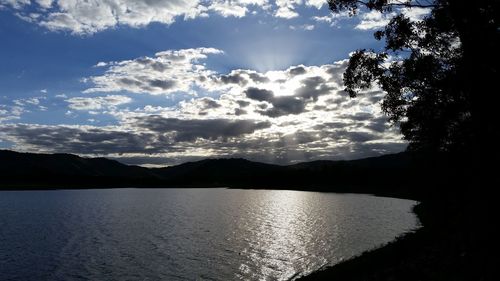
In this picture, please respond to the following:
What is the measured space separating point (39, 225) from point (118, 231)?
2326 cm

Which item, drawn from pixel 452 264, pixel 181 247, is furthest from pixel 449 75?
pixel 181 247

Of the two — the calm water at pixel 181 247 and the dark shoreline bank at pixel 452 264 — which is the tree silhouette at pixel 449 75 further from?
the calm water at pixel 181 247

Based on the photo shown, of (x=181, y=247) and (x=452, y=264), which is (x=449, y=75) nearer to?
(x=452, y=264)

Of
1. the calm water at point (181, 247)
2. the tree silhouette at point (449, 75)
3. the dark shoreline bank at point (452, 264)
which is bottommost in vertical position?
the calm water at point (181, 247)

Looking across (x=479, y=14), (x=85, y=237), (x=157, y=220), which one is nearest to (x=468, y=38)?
(x=479, y=14)

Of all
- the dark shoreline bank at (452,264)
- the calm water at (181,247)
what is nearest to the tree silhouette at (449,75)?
the dark shoreline bank at (452,264)

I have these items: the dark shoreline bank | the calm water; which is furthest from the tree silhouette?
the calm water

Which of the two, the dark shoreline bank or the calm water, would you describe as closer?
the dark shoreline bank

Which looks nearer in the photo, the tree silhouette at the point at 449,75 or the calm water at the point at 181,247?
the tree silhouette at the point at 449,75

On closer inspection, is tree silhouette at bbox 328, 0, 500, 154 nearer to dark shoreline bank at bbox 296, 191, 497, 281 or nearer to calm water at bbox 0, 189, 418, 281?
dark shoreline bank at bbox 296, 191, 497, 281

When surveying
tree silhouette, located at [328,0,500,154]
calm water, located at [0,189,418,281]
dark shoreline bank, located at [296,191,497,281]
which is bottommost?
calm water, located at [0,189,418,281]

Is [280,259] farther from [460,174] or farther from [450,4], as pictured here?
[450,4]

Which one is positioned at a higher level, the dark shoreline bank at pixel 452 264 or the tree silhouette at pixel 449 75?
the tree silhouette at pixel 449 75

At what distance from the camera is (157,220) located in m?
99.7
